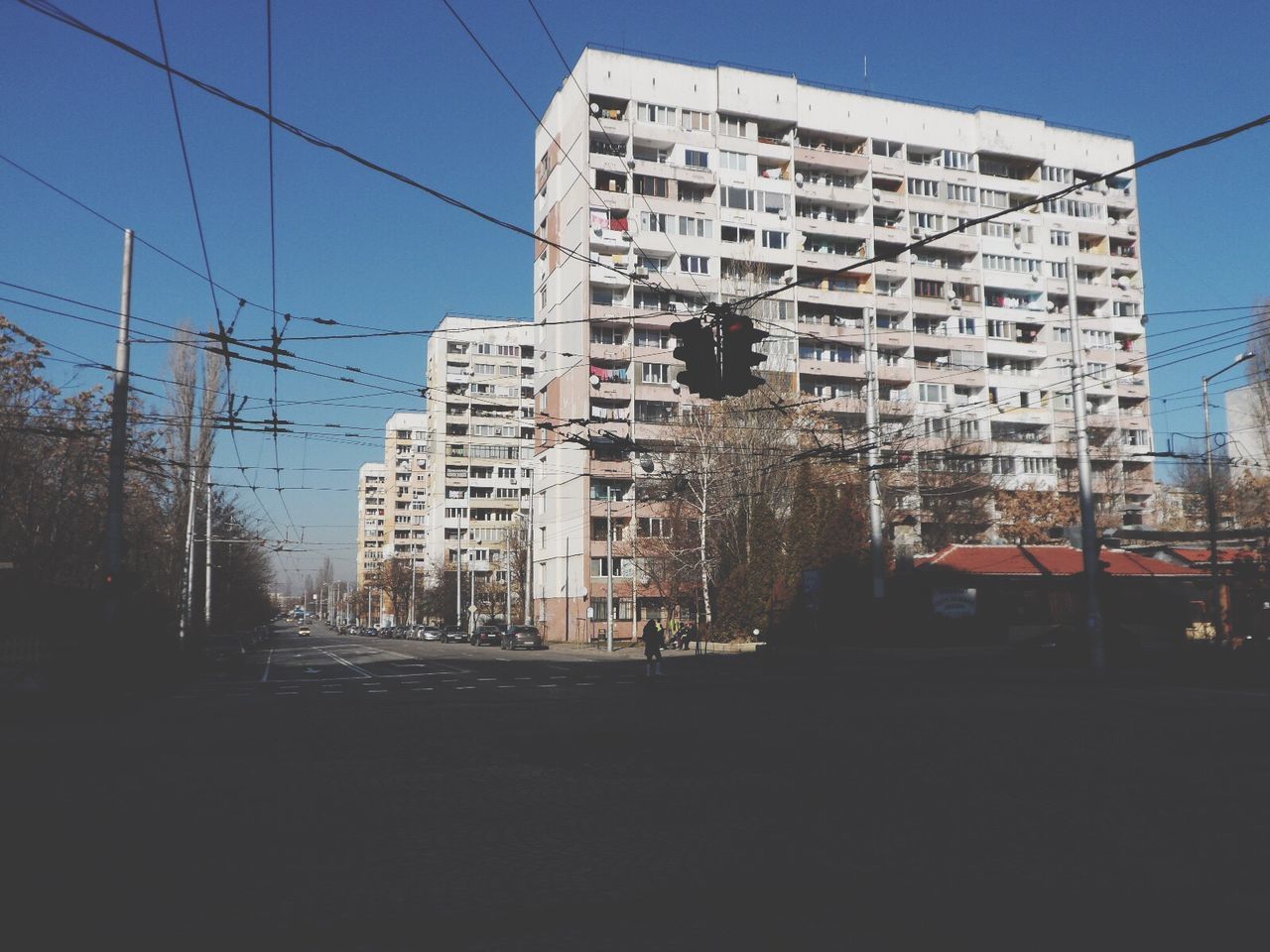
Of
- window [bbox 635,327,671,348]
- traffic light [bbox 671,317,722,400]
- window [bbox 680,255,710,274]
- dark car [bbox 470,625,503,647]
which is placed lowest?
dark car [bbox 470,625,503,647]

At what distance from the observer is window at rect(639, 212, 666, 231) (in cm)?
6738

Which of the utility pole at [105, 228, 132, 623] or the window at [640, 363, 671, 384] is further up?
the window at [640, 363, 671, 384]

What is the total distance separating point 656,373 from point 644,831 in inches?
2393

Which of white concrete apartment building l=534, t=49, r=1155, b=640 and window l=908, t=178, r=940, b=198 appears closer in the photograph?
white concrete apartment building l=534, t=49, r=1155, b=640

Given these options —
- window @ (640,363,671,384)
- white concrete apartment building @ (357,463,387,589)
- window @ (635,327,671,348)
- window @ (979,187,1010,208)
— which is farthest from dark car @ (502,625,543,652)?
white concrete apartment building @ (357,463,387,589)

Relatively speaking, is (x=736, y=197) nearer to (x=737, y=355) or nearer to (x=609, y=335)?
(x=609, y=335)

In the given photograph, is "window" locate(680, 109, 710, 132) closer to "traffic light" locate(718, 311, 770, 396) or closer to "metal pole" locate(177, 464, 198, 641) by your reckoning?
"metal pole" locate(177, 464, 198, 641)

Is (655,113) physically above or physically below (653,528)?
above

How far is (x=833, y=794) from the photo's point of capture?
30.3 feet

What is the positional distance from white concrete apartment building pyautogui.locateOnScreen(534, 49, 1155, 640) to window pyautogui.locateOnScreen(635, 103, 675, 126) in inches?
5.4

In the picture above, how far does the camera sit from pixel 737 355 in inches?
520

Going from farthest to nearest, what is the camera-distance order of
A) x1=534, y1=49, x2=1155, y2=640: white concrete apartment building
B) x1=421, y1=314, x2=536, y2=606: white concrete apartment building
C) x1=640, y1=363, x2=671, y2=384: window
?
x1=421, y1=314, x2=536, y2=606: white concrete apartment building → x1=640, y1=363, x2=671, y2=384: window → x1=534, y1=49, x2=1155, y2=640: white concrete apartment building

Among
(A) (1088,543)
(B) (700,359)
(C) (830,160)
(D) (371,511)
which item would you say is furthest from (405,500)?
(B) (700,359)

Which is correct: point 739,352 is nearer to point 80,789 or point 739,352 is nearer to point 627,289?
point 80,789
